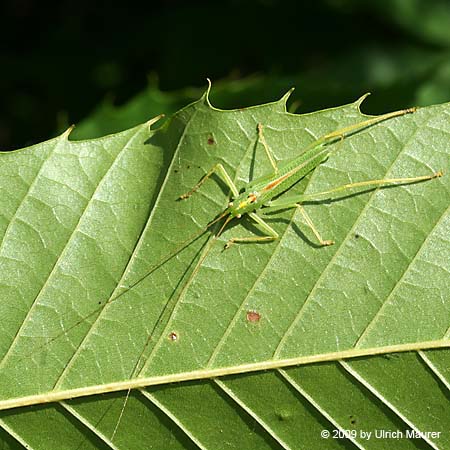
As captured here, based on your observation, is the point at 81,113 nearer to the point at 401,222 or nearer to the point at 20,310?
the point at 20,310

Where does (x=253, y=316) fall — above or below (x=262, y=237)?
below

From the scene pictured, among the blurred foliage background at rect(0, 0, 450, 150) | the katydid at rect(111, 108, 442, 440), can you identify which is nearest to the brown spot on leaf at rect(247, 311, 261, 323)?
the katydid at rect(111, 108, 442, 440)

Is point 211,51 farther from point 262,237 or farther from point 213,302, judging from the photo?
point 213,302

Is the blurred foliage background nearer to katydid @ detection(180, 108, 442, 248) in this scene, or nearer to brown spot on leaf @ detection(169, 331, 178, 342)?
katydid @ detection(180, 108, 442, 248)

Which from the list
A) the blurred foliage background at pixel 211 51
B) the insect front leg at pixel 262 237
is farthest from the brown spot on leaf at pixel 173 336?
the blurred foliage background at pixel 211 51

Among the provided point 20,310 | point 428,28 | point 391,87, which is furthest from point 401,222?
point 428,28

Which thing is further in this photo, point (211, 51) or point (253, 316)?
point (211, 51)

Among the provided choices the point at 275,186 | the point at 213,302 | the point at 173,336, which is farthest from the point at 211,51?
the point at 173,336
